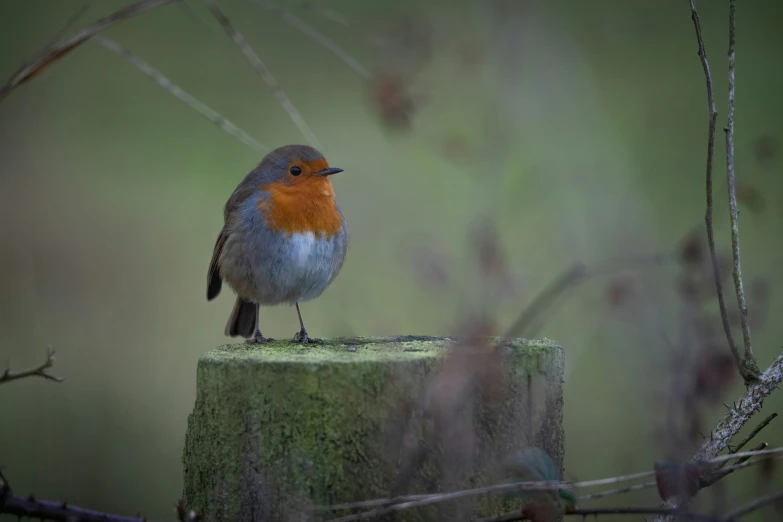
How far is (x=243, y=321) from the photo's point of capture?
3.90 metres

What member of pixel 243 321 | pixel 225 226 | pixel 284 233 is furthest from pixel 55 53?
pixel 243 321

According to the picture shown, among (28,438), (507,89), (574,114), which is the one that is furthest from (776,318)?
(28,438)

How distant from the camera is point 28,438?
4.40 metres

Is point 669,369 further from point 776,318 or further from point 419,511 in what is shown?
point 776,318

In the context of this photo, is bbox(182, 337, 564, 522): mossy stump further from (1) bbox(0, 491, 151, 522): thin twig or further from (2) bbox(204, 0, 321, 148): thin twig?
(2) bbox(204, 0, 321, 148): thin twig

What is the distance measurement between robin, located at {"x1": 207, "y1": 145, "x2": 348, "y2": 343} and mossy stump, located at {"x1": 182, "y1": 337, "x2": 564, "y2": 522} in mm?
1315

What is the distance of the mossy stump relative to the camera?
1823 mm

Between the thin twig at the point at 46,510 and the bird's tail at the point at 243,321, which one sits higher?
the bird's tail at the point at 243,321

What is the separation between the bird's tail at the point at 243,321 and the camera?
12.7 ft

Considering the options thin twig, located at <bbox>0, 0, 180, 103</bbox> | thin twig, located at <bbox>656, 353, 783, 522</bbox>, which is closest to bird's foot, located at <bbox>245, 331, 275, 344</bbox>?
thin twig, located at <bbox>0, 0, 180, 103</bbox>

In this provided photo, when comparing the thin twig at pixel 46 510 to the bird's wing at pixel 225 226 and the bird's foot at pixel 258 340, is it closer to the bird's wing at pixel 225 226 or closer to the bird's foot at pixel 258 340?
the bird's foot at pixel 258 340

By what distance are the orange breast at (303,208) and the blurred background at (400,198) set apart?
38 centimetres

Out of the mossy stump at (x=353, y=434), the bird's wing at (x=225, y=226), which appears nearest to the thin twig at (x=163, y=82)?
the mossy stump at (x=353, y=434)

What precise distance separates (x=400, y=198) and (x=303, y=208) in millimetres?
1888
